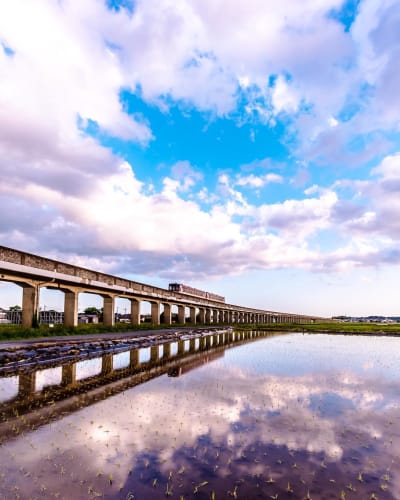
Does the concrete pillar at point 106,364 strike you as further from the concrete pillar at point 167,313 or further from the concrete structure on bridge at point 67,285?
the concrete pillar at point 167,313

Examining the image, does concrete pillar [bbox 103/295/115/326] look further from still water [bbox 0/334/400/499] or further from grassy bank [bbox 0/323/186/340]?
still water [bbox 0/334/400/499]

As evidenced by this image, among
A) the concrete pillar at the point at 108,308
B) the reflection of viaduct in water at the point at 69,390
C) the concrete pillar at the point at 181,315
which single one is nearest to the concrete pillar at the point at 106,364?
the reflection of viaduct in water at the point at 69,390

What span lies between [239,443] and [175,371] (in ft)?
34.0

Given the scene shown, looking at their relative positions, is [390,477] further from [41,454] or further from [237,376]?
[237,376]

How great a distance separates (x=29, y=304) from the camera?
101 feet

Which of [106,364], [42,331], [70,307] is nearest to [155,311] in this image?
[70,307]

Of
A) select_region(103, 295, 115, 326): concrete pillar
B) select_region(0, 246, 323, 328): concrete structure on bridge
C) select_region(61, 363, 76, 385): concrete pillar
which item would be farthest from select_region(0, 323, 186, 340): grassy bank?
select_region(61, 363, 76, 385): concrete pillar

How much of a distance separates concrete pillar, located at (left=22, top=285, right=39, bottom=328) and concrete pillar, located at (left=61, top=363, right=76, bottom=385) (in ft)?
46.4

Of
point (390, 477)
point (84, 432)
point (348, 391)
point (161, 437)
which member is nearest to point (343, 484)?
point (390, 477)

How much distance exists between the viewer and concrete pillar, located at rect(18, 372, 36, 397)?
41.3 feet

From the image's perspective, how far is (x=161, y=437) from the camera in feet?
28.0

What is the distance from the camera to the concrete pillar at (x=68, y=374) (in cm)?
1472

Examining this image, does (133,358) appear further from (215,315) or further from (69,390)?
(215,315)

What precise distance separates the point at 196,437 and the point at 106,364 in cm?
1246
